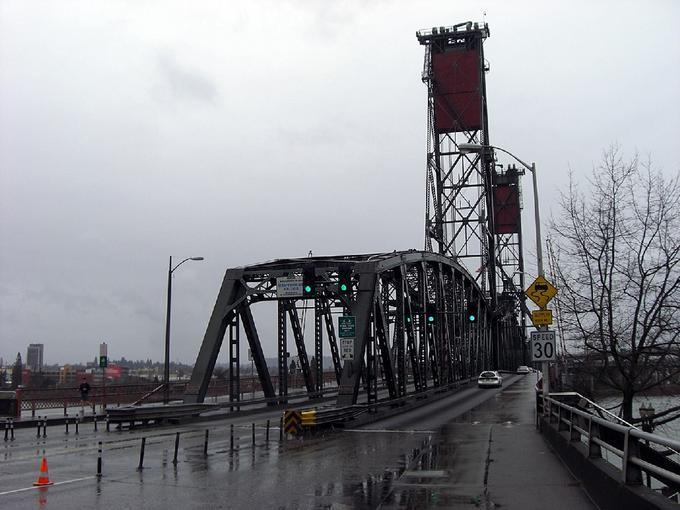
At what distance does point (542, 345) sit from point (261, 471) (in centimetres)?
1042

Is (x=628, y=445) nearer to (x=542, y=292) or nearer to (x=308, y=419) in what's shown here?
(x=542, y=292)

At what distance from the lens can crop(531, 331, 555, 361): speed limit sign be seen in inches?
816

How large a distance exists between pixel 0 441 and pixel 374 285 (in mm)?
14937

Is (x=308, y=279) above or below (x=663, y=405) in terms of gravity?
above

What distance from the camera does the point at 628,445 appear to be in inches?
332

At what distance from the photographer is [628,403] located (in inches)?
792

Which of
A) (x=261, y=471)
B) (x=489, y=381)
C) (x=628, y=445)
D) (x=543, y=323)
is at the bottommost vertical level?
(x=489, y=381)

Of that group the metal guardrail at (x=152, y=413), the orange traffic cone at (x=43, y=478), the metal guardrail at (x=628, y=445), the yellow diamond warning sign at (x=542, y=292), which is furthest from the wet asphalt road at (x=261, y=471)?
the yellow diamond warning sign at (x=542, y=292)

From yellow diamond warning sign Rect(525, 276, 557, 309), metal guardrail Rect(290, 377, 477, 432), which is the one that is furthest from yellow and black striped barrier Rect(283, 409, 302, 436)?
yellow diamond warning sign Rect(525, 276, 557, 309)

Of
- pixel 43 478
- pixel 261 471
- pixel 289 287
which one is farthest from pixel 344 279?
pixel 43 478

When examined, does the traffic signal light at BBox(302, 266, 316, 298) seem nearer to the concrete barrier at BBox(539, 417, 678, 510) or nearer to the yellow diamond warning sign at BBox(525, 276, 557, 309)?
the yellow diamond warning sign at BBox(525, 276, 557, 309)

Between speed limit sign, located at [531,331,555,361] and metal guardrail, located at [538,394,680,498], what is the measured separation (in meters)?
1.49

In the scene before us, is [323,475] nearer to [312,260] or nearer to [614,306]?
[614,306]

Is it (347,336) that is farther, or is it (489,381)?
(489,381)
